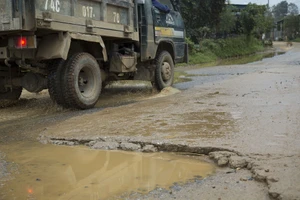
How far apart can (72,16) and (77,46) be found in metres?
0.84

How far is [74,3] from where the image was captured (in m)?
6.52

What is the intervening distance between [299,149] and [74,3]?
14.7ft

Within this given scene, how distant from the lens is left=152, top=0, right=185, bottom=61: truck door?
9.20 meters

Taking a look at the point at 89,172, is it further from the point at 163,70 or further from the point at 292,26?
the point at 292,26

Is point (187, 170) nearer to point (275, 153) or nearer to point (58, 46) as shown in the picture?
point (275, 153)

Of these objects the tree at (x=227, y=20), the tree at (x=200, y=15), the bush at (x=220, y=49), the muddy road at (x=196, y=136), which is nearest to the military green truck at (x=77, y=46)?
the muddy road at (x=196, y=136)

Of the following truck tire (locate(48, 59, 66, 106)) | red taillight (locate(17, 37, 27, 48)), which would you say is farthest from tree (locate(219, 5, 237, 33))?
red taillight (locate(17, 37, 27, 48))

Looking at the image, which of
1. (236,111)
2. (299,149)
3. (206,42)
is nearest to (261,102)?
(236,111)

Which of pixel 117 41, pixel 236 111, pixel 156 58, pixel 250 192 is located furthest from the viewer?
pixel 156 58

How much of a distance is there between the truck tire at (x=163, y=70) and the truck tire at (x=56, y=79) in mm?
3261

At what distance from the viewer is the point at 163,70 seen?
9695 mm

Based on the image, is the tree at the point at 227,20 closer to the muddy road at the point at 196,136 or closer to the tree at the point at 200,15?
the tree at the point at 200,15

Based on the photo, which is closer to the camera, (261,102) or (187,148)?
(187,148)

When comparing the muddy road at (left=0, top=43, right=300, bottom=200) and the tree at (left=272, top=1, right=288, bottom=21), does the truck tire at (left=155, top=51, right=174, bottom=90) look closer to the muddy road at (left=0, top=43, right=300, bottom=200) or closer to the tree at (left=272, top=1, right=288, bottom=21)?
the muddy road at (left=0, top=43, right=300, bottom=200)
